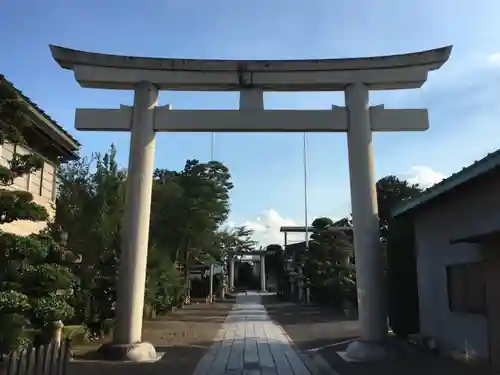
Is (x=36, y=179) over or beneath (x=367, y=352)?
over

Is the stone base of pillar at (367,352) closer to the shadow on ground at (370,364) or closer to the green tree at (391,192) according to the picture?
the shadow on ground at (370,364)

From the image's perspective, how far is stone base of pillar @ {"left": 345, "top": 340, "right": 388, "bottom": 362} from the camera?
1088 cm

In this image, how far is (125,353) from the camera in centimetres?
1078

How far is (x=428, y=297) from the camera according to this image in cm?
1289

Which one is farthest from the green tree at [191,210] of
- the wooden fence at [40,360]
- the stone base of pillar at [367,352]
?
the wooden fence at [40,360]

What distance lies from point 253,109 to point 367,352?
575 centimetres

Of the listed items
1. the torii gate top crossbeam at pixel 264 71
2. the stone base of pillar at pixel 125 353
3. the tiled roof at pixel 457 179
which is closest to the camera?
the tiled roof at pixel 457 179

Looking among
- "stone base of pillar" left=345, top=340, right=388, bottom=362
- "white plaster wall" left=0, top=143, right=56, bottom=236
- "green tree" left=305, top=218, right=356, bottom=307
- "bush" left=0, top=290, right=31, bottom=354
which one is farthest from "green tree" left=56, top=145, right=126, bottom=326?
"green tree" left=305, top=218, right=356, bottom=307

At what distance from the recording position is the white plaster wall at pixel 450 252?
9.72 metres

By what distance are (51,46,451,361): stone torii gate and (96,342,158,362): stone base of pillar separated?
1.06 m

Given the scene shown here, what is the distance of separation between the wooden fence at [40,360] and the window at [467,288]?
7.28m

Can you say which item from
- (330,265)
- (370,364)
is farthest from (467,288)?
(330,265)

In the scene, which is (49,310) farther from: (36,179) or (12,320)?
(36,179)

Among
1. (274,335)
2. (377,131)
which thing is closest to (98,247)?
(274,335)
